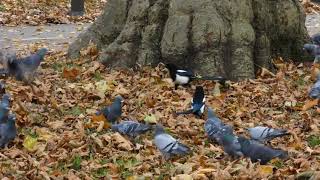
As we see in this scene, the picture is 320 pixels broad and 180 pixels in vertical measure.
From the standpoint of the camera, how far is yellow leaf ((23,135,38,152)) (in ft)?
22.5

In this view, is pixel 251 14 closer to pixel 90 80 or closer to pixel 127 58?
pixel 127 58

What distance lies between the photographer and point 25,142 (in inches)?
276

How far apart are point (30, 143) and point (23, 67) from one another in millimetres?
3041

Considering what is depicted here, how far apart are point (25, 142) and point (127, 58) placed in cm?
374

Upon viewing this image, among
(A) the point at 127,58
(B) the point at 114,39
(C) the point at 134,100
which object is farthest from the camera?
(B) the point at 114,39

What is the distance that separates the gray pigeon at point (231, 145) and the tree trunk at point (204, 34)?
11.2 feet

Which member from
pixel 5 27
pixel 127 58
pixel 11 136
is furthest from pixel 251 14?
pixel 5 27

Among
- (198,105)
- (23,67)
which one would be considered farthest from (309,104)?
(23,67)

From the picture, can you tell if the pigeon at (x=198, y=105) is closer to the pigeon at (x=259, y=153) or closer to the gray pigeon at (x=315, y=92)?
the gray pigeon at (x=315, y=92)

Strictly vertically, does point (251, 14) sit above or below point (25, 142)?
above

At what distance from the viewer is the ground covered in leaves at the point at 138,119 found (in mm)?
6227

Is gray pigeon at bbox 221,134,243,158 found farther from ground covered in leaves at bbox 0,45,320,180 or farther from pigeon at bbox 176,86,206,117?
pigeon at bbox 176,86,206,117

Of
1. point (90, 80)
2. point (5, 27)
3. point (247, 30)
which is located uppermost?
point (247, 30)

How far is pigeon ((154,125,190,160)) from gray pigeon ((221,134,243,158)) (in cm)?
37
